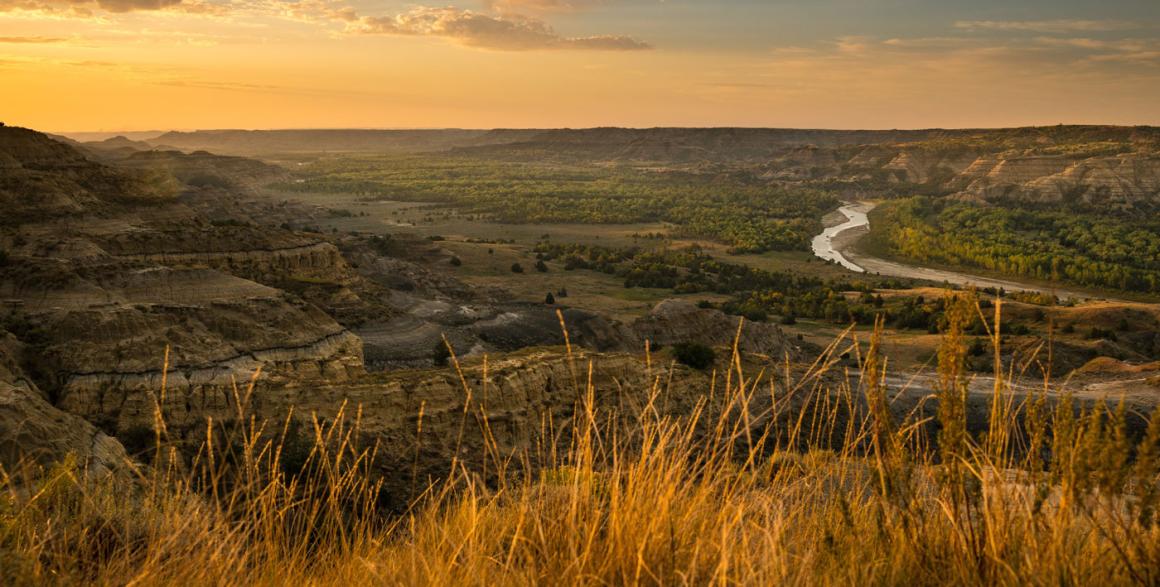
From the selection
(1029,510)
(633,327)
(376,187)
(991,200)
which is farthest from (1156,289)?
(376,187)

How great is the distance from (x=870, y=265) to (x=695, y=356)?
6972 cm

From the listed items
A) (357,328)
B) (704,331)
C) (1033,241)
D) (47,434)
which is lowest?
(704,331)

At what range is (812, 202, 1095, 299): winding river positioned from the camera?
79113mm

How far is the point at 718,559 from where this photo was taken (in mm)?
3471

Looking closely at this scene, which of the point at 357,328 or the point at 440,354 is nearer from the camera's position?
the point at 440,354

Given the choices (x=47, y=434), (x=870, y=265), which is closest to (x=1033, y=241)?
(x=870, y=265)

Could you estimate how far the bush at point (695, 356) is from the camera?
30031mm

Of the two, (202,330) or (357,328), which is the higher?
(202,330)

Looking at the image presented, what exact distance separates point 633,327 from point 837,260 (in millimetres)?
56481

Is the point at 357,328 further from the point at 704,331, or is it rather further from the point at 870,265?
the point at 870,265

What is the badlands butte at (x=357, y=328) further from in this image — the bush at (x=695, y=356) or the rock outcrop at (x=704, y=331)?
the bush at (x=695, y=356)

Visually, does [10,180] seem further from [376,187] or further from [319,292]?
[376,187]

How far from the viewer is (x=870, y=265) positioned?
93.1m

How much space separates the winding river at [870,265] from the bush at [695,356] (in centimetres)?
4170
